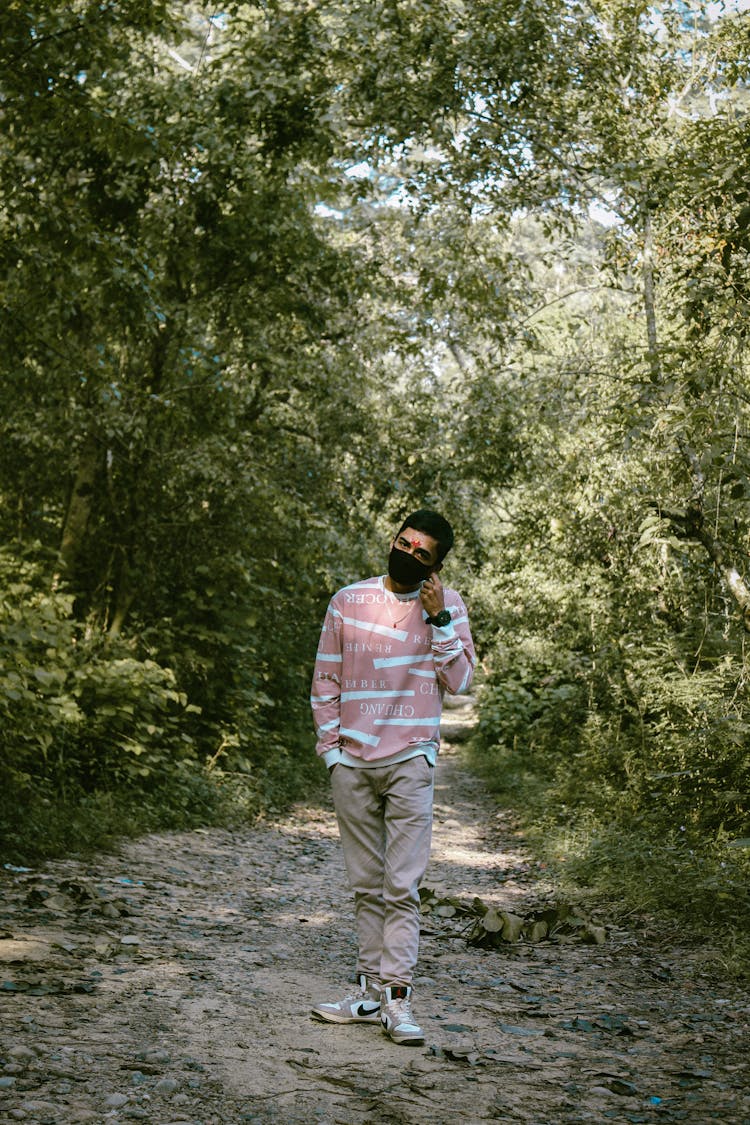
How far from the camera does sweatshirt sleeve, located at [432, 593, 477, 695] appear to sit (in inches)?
182

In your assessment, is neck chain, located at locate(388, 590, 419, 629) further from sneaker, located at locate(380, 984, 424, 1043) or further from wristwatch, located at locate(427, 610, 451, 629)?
sneaker, located at locate(380, 984, 424, 1043)

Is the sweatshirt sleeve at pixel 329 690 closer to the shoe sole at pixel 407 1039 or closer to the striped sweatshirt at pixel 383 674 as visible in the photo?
the striped sweatshirt at pixel 383 674

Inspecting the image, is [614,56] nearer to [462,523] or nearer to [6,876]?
[462,523]

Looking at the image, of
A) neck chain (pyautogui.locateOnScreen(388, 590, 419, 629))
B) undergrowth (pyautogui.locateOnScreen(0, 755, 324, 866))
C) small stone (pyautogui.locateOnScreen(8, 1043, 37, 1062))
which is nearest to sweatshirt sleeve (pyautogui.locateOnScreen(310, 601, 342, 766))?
neck chain (pyautogui.locateOnScreen(388, 590, 419, 629))

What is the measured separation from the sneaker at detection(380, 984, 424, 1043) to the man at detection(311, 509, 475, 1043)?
33 mm

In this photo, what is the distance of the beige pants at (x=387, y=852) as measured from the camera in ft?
15.0

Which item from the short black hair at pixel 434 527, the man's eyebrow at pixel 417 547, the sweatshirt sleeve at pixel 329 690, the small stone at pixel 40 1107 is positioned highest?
the short black hair at pixel 434 527

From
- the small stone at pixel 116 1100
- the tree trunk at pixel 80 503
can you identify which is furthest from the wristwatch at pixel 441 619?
the tree trunk at pixel 80 503

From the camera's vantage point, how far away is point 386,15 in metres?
10.9

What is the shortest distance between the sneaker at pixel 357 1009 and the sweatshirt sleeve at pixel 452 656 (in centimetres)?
131

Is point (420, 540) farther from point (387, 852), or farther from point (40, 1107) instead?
point (40, 1107)

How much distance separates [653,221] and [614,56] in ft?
5.34

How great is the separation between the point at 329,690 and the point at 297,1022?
140cm

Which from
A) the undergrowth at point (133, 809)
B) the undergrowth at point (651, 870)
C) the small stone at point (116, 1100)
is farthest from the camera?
the undergrowth at point (133, 809)
